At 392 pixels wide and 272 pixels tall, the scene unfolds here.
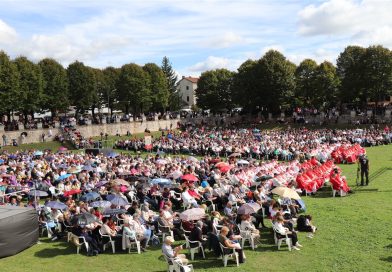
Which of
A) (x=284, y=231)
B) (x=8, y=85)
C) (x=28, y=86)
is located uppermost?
(x=28, y=86)

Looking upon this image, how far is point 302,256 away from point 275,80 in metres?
52.4

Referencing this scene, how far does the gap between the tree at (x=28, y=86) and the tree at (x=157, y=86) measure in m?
20.6

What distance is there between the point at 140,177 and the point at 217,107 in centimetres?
5337

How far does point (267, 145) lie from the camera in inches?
1399

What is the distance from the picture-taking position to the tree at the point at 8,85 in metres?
49.0

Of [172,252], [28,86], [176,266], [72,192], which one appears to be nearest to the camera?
[176,266]

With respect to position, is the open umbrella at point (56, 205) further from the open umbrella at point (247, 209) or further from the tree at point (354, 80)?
the tree at point (354, 80)

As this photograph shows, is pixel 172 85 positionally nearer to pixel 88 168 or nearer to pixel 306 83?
pixel 306 83

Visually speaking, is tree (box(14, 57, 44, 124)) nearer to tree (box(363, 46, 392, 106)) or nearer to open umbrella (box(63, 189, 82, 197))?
open umbrella (box(63, 189, 82, 197))

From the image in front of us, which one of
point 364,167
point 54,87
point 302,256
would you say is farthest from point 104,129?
point 302,256

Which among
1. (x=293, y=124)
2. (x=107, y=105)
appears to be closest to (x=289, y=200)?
(x=293, y=124)

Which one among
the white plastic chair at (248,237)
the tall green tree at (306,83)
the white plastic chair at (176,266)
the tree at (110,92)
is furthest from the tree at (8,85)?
the white plastic chair at (176,266)

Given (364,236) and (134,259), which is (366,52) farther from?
(134,259)

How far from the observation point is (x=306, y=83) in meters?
64.4
